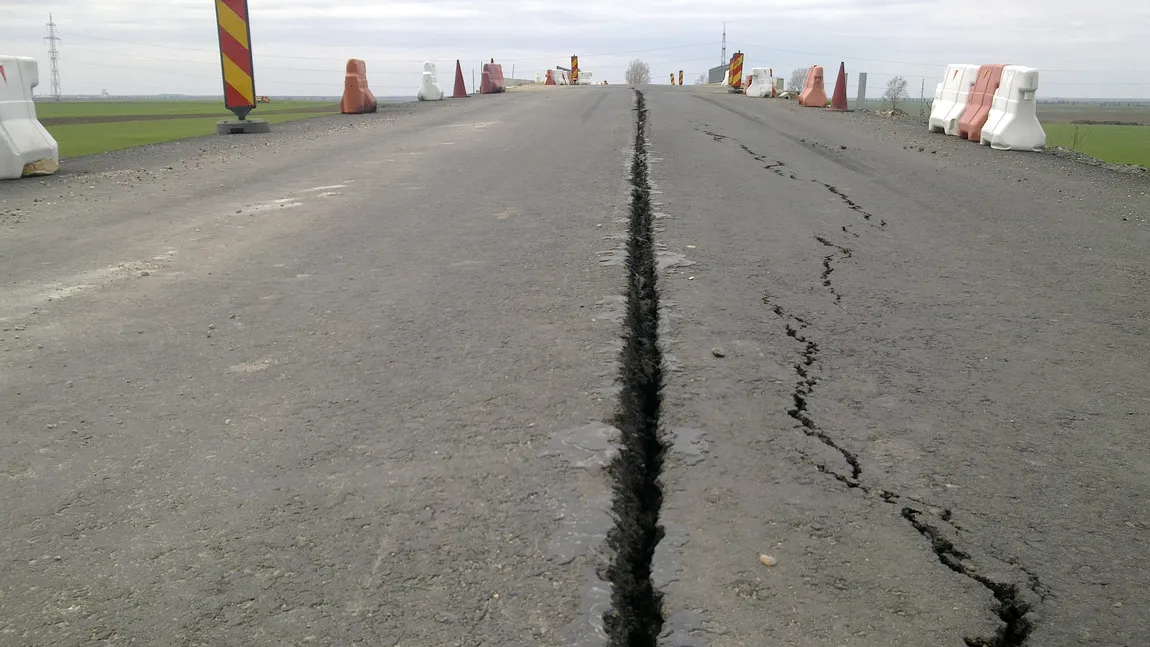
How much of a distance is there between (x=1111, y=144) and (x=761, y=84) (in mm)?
10949

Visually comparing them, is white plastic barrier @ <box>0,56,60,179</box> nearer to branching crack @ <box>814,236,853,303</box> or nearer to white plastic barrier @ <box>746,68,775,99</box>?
branching crack @ <box>814,236,853,303</box>

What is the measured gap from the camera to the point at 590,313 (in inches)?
129

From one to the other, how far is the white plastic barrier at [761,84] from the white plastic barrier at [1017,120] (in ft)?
40.0

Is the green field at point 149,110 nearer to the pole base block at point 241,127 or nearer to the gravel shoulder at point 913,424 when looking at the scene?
the pole base block at point 241,127

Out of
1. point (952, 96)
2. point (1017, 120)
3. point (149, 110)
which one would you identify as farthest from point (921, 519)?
point (149, 110)

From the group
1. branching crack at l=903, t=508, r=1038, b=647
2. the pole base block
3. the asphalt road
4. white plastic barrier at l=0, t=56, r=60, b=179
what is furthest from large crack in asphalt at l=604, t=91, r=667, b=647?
the pole base block

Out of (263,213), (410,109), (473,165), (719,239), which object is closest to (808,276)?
(719,239)

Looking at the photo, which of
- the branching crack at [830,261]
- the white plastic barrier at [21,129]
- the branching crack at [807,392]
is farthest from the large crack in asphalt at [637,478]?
the white plastic barrier at [21,129]

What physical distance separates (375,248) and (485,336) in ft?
5.12

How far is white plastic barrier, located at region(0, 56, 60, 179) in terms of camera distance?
22.2ft

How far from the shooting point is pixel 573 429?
2.30 meters

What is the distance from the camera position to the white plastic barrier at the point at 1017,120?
28.8ft

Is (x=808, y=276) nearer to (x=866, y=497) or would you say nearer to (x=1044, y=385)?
(x=1044, y=385)

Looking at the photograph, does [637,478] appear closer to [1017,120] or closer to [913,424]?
[913,424]
